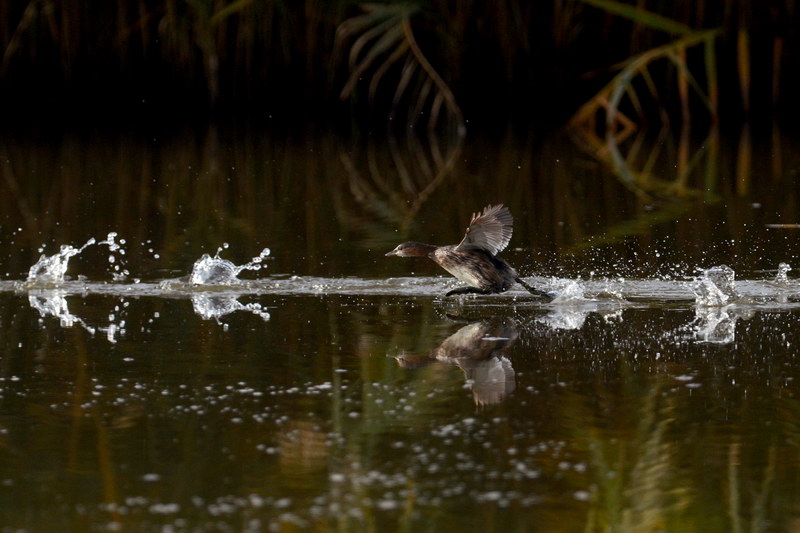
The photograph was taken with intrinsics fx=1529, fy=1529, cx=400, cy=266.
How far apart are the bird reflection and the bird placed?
40 cm

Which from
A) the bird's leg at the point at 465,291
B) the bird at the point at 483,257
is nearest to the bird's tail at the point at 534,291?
the bird at the point at 483,257

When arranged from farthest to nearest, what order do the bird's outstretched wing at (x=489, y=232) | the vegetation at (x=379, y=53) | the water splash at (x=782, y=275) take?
the vegetation at (x=379, y=53), the water splash at (x=782, y=275), the bird's outstretched wing at (x=489, y=232)

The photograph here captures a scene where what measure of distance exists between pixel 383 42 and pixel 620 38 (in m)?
3.15

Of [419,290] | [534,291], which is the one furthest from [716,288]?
[419,290]

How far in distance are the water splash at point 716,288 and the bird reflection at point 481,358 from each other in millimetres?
952

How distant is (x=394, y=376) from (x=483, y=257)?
5.20 feet

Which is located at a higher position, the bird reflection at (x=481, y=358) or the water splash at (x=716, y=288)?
the water splash at (x=716, y=288)

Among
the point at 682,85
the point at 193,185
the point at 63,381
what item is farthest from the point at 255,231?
the point at 682,85

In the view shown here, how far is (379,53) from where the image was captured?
50.9 ft

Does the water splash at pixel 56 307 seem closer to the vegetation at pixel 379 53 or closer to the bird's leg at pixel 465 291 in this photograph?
the bird's leg at pixel 465 291

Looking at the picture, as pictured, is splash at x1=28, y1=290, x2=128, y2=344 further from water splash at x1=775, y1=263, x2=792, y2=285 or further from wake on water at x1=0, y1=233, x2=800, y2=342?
water splash at x1=775, y1=263, x2=792, y2=285

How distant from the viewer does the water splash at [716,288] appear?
6297mm

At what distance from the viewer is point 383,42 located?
1447 centimetres

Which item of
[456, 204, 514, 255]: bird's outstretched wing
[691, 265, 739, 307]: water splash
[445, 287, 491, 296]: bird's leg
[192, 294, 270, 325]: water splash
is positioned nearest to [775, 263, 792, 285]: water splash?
[691, 265, 739, 307]: water splash
